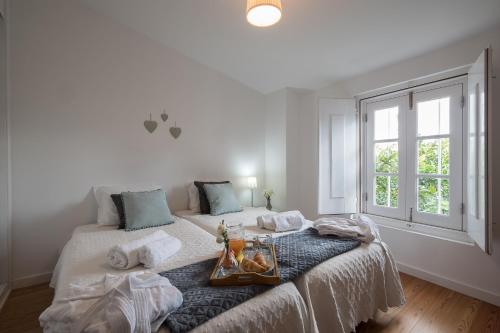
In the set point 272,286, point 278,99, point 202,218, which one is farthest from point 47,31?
point 272,286

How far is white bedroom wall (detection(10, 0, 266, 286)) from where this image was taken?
90.6 inches

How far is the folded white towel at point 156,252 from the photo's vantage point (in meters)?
1.45

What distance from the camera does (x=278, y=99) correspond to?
3604 millimetres

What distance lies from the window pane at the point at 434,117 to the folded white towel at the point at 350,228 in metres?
1.39

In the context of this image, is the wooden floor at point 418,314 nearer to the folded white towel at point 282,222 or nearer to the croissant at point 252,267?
the folded white towel at point 282,222

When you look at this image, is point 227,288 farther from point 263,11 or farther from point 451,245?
point 451,245

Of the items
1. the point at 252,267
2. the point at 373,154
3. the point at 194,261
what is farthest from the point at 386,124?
the point at 194,261

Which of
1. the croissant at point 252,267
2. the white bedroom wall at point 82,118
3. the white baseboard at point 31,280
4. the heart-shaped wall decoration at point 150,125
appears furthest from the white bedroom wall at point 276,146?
the white baseboard at point 31,280

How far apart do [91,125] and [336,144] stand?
2.95 meters

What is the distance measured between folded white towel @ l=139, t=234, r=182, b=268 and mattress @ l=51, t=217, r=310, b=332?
0.04 m

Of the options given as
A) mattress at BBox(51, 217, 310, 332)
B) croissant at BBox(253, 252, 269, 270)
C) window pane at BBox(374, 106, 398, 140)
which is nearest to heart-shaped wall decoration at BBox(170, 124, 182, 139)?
mattress at BBox(51, 217, 310, 332)

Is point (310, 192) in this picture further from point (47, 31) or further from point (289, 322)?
point (47, 31)

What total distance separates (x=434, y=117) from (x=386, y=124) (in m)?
0.49

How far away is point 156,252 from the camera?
1.50 metres
